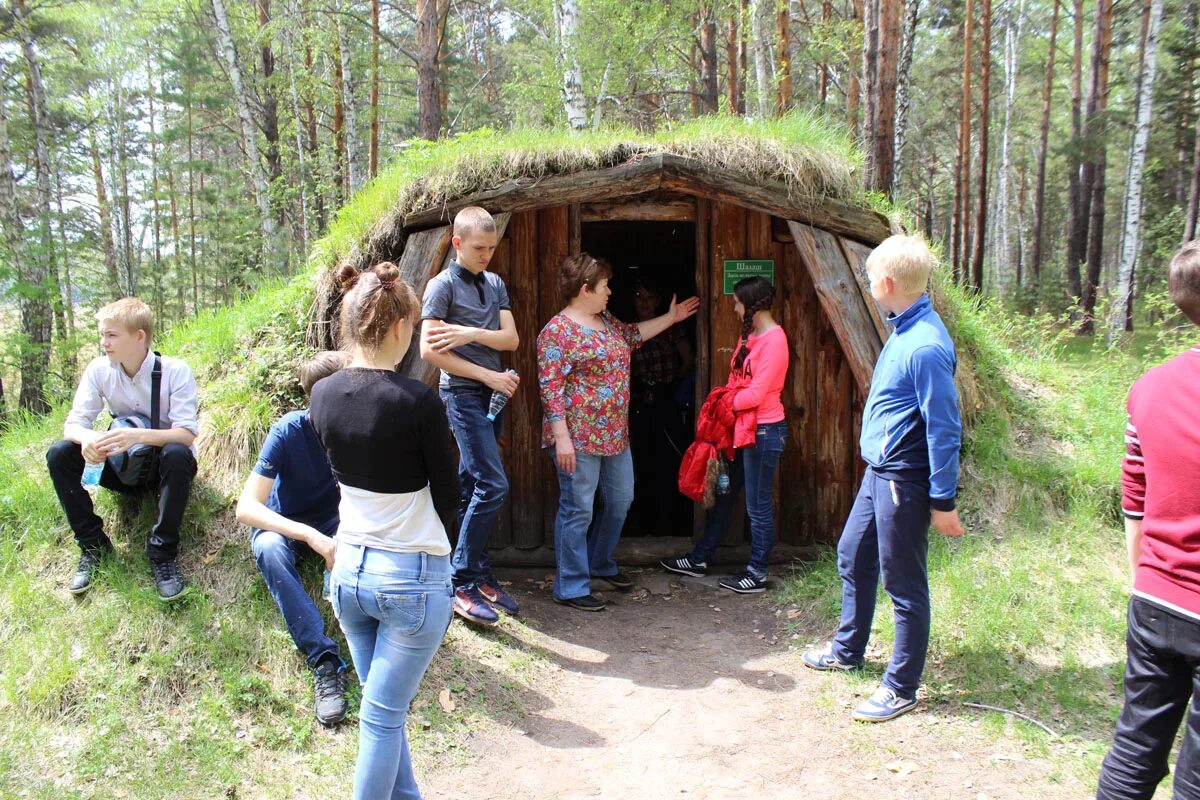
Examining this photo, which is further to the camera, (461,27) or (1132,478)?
(461,27)

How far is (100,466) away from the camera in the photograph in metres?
3.81

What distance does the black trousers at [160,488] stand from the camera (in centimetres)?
391

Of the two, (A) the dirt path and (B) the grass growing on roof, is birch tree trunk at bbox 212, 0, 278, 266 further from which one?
(A) the dirt path

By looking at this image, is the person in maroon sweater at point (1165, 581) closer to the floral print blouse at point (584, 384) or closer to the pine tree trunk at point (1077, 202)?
the floral print blouse at point (584, 384)

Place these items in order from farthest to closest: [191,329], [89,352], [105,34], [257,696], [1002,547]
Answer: [105,34], [89,352], [191,329], [1002,547], [257,696]

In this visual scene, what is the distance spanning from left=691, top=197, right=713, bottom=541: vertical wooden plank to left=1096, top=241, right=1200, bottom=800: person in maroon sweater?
11.8 feet

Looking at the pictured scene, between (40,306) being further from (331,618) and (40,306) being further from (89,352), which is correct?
(331,618)

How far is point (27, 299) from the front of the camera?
11.3m

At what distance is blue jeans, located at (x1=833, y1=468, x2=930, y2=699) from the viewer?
10.7 feet

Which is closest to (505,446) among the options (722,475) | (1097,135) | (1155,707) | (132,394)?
(722,475)

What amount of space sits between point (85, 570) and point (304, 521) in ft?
4.40

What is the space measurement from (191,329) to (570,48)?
23.1 ft

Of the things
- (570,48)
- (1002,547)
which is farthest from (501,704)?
(570,48)

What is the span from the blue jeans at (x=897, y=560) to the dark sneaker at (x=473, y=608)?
6.23 feet
